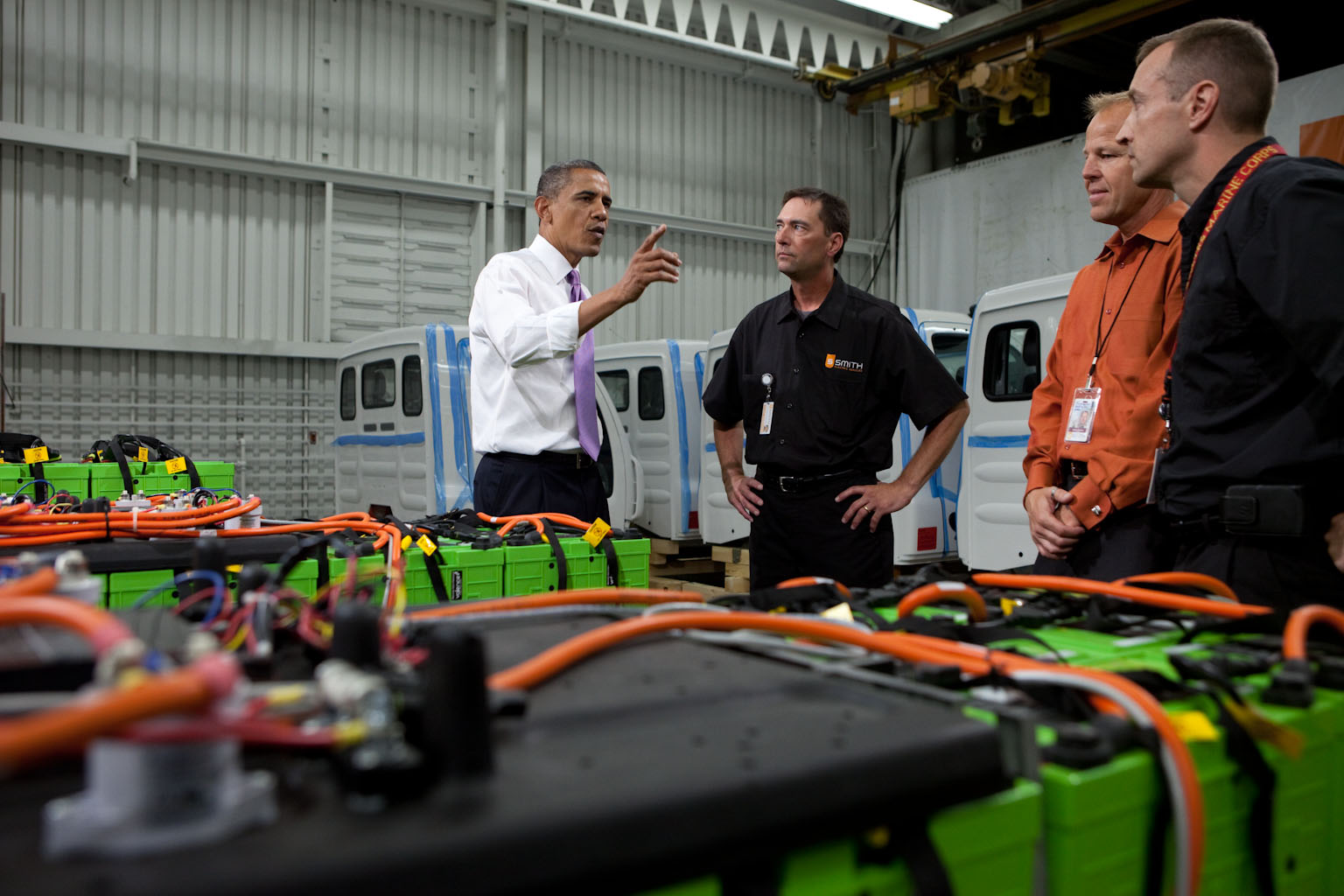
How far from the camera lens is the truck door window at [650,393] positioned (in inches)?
286

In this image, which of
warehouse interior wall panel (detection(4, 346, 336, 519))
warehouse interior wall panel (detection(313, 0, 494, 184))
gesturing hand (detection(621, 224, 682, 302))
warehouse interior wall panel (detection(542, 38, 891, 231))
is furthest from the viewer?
warehouse interior wall panel (detection(542, 38, 891, 231))

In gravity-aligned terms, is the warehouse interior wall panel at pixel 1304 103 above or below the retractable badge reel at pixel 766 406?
above

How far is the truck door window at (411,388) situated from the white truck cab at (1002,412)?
3.73 metres

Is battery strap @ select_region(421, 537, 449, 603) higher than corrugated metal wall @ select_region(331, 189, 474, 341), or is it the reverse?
corrugated metal wall @ select_region(331, 189, 474, 341)

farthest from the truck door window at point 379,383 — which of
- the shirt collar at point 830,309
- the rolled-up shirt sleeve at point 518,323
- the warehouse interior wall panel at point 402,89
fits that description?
the shirt collar at point 830,309

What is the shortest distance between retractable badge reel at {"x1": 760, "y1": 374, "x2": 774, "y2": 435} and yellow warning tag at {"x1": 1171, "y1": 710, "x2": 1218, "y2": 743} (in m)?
2.67

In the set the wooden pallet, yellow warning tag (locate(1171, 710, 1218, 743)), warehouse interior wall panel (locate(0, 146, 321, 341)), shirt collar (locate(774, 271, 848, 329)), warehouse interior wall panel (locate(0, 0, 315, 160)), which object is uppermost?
warehouse interior wall panel (locate(0, 0, 315, 160))

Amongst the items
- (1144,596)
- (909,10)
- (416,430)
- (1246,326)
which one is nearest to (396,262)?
(416,430)

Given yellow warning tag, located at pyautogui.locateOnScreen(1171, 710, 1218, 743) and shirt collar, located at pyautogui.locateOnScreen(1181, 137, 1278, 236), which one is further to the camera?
shirt collar, located at pyautogui.locateOnScreen(1181, 137, 1278, 236)

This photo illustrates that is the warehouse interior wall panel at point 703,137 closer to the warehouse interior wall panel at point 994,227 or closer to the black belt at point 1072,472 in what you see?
the warehouse interior wall panel at point 994,227

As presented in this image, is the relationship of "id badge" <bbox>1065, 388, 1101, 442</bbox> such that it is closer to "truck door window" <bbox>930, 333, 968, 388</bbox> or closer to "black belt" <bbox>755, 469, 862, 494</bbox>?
"black belt" <bbox>755, 469, 862, 494</bbox>

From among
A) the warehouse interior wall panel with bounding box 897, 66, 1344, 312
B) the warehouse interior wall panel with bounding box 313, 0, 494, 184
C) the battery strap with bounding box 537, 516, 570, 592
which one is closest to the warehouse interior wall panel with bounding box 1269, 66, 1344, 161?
the warehouse interior wall panel with bounding box 897, 66, 1344, 312

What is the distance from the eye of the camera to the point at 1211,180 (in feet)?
6.53

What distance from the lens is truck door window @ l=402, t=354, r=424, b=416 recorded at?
664cm
